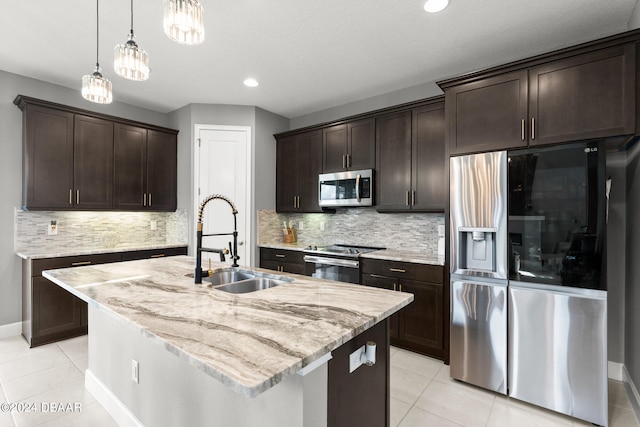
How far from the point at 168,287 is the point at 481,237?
2254 millimetres

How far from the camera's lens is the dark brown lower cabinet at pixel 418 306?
113 inches

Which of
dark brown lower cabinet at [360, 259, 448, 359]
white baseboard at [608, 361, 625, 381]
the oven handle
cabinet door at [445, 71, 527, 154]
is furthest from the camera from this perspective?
the oven handle

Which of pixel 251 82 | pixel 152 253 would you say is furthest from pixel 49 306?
pixel 251 82

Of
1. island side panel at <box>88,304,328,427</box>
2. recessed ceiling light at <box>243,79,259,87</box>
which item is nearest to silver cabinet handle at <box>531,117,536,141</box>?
island side panel at <box>88,304,328,427</box>

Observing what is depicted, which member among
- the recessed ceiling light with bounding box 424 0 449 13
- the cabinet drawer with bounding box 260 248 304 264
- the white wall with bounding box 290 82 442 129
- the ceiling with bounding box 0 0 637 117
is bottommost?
the cabinet drawer with bounding box 260 248 304 264

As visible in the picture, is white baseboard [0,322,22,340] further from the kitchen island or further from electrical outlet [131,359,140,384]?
electrical outlet [131,359,140,384]

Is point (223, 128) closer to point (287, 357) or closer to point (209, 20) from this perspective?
point (209, 20)

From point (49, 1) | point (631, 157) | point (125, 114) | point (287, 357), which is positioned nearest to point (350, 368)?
point (287, 357)

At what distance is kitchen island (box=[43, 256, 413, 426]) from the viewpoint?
943mm

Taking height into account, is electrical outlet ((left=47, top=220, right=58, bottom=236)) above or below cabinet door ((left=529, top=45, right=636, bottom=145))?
below

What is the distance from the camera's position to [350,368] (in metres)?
1.34

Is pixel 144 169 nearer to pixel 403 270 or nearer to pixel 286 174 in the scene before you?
pixel 286 174

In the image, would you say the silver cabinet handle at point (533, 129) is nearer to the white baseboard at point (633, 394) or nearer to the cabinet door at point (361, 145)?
the cabinet door at point (361, 145)

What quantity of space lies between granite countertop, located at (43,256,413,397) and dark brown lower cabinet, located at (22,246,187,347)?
1468 mm
